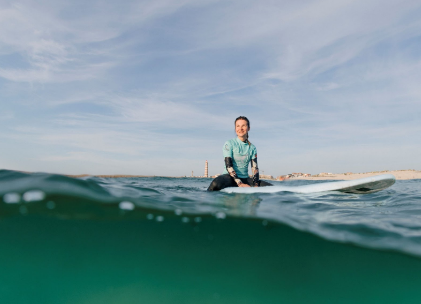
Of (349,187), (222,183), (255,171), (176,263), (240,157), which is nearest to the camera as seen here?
(176,263)

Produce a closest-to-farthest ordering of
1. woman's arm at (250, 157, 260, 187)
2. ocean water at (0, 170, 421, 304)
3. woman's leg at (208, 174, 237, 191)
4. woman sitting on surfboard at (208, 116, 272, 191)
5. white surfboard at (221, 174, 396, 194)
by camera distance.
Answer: ocean water at (0, 170, 421, 304), white surfboard at (221, 174, 396, 194), woman's leg at (208, 174, 237, 191), woman sitting on surfboard at (208, 116, 272, 191), woman's arm at (250, 157, 260, 187)

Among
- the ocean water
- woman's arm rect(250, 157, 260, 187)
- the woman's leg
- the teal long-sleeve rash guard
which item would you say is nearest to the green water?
the ocean water

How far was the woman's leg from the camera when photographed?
22.4ft

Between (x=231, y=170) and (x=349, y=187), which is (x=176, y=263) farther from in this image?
(x=349, y=187)

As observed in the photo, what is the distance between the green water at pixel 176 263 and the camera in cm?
379

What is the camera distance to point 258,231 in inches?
162

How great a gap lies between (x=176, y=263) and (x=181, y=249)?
8.9 inches

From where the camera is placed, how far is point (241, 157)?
7.28 meters

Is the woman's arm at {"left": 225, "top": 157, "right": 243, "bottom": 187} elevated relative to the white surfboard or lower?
elevated

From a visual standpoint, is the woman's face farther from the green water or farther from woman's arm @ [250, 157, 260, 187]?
the green water

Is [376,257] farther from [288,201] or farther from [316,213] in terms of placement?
[288,201]

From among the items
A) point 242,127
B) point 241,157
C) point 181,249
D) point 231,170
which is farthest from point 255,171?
point 181,249

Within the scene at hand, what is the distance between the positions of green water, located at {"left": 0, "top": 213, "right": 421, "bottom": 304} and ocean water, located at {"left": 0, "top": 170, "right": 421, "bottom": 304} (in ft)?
0.05

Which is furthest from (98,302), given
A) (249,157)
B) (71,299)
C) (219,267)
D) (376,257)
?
(249,157)
